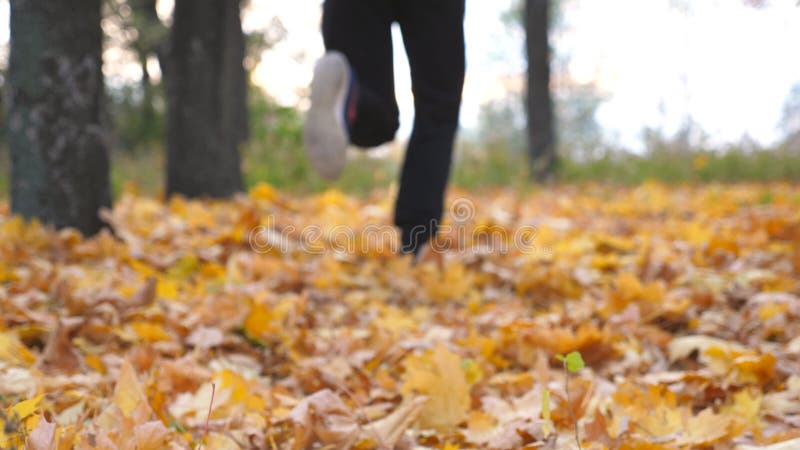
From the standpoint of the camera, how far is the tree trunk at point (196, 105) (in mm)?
5227

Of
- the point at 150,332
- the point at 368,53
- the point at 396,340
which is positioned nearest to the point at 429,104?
the point at 368,53

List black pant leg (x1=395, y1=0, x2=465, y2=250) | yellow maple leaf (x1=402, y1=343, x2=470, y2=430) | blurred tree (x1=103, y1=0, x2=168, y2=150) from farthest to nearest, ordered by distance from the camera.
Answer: blurred tree (x1=103, y1=0, x2=168, y2=150), black pant leg (x1=395, y1=0, x2=465, y2=250), yellow maple leaf (x1=402, y1=343, x2=470, y2=430)

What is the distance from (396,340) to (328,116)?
0.95m

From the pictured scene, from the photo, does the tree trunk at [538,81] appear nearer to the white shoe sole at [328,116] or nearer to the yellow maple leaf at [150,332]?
the white shoe sole at [328,116]

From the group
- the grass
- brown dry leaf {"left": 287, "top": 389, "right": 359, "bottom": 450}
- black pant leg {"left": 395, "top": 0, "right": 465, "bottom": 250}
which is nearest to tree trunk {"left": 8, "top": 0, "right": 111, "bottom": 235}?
black pant leg {"left": 395, "top": 0, "right": 465, "bottom": 250}

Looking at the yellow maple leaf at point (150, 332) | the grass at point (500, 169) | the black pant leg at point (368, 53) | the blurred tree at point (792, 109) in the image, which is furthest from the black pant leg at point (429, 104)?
the blurred tree at point (792, 109)

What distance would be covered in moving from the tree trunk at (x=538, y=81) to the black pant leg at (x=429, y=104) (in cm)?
717

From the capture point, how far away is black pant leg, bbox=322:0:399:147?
2.58 meters

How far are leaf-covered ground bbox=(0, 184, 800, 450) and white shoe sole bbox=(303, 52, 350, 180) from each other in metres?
0.40

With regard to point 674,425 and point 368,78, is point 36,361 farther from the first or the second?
point 368,78

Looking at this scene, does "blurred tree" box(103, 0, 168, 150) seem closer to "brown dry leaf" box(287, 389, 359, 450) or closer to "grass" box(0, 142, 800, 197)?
"grass" box(0, 142, 800, 197)

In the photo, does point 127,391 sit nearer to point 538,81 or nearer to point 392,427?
point 392,427

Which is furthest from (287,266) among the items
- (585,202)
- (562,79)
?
(562,79)

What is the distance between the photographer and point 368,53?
2.63 meters
